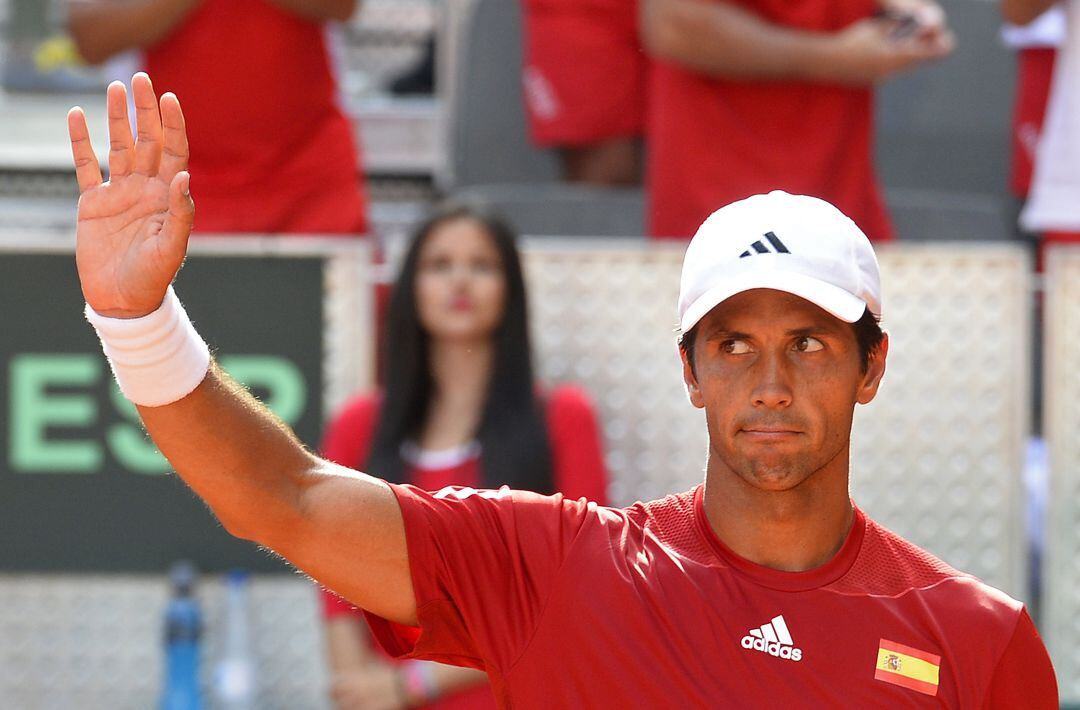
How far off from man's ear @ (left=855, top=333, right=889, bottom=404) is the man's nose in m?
0.15

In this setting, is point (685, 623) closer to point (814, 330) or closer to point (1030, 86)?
point (814, 330)

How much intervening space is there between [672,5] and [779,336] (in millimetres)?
2365

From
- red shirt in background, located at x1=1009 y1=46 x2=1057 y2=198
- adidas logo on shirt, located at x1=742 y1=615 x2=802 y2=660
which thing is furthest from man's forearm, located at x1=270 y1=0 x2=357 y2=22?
adidas logo on shirt, located at x1=742 y1=615 x2=802 y2=660

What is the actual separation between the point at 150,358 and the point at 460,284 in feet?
7.05

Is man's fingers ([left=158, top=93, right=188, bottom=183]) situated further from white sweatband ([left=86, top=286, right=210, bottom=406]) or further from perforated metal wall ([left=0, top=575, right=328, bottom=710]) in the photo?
perforated metal wall ([left=0, top=575, right=328, bottom=710])

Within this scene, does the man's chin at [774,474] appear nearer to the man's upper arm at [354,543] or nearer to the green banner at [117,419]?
the man's upper arm at [354,543]

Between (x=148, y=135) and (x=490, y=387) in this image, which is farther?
(x=490, y=387)

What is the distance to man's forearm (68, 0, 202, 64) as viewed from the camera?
463 centimetres

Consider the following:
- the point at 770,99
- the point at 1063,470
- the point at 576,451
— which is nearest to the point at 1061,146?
the point at 770,99

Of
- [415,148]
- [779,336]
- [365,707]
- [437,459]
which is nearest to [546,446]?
[437,459]

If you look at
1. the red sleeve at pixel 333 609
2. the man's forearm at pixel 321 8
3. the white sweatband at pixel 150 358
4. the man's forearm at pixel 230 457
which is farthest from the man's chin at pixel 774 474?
the man's forearm at pixel 321 8

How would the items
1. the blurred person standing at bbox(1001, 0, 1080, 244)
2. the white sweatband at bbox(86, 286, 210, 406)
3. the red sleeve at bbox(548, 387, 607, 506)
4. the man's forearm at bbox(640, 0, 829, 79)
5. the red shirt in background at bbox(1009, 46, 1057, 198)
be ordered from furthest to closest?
the red shirt in background at bbox(1009, 46, 1057, 198)
the blurred person standing at bbox(1001, 0, 1080, 244)
the man's forearm at bbox(640, 0, 829, 79)
the red sleeve at bbox(548, 387, 607, 506)
the white sweatband at bbox(86, 286, 210, 406)

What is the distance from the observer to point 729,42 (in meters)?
4.59

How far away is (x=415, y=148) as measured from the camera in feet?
20.6
